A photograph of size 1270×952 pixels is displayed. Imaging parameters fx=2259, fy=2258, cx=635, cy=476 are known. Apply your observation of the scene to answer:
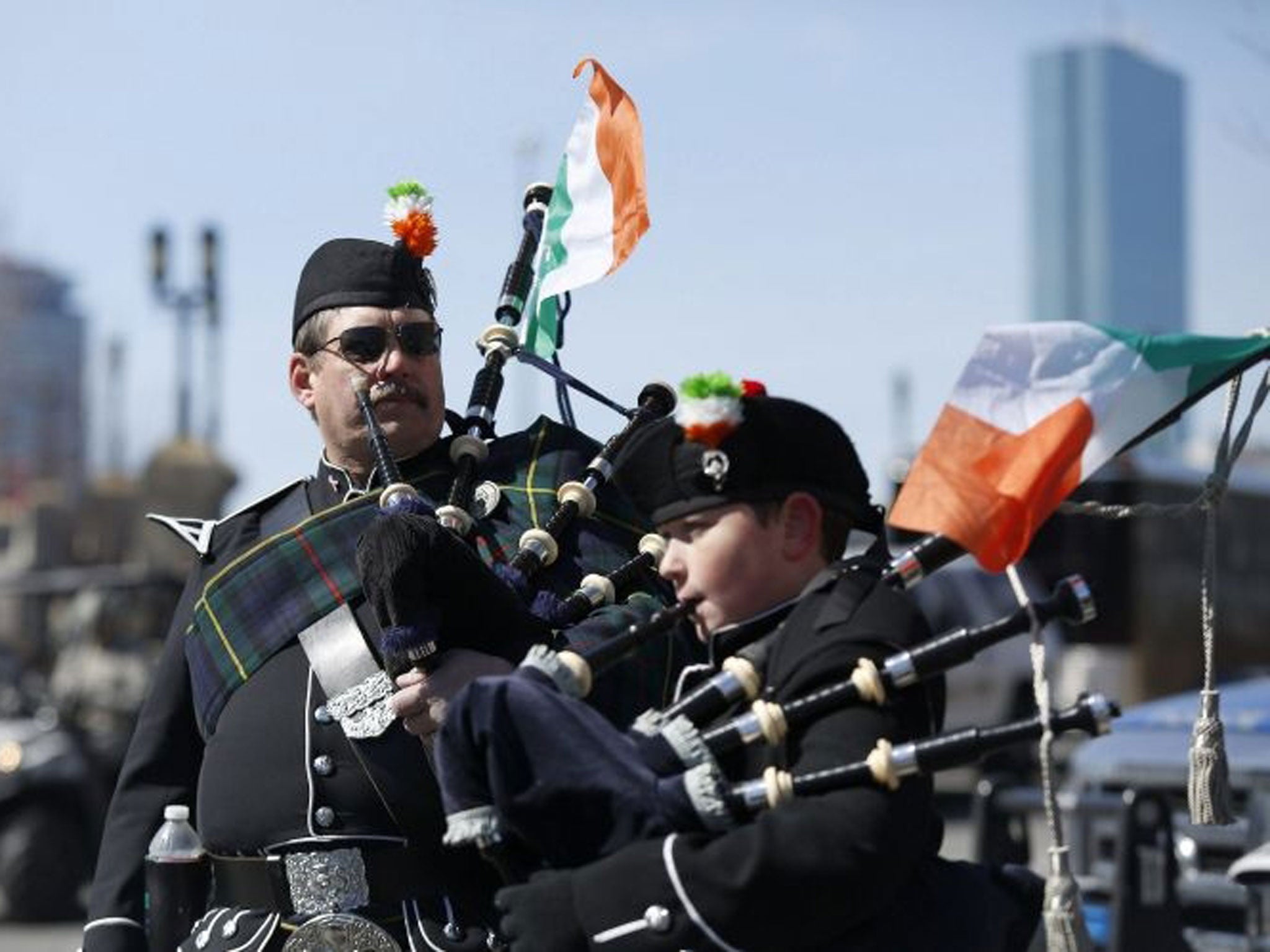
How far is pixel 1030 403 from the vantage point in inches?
116

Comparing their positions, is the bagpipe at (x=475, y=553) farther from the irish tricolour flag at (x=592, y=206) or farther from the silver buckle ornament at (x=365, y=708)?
the silver buckle ornament at (x=365, y=708)

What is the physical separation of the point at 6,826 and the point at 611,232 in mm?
8921

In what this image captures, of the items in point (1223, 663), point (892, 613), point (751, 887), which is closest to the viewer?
point (751, 887)

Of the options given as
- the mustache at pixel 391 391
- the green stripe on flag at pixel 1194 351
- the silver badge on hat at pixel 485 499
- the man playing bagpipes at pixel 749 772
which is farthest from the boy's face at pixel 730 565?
the mustache at pixel 391 391

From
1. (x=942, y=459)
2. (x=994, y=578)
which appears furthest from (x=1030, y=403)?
(x=994, y=578)

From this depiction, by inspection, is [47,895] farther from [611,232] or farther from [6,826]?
[611,232]

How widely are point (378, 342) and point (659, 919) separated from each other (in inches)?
57.2

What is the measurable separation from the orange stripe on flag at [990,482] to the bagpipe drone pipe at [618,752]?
149 millimetres

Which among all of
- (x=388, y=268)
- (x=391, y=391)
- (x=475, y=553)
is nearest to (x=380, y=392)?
(x=391, y=391)

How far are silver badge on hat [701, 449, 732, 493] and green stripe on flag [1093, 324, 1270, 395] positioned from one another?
58cm

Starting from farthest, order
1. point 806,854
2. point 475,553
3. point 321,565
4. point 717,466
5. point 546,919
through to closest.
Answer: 1. point 321,565
2. point 475,553
3. point 717,466
4. point 546,919
5. point 806,854

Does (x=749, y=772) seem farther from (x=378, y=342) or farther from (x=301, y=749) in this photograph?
(x=378, y=342)

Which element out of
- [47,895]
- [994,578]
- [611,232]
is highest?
[611,232]

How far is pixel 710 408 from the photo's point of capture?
2.88 metres
